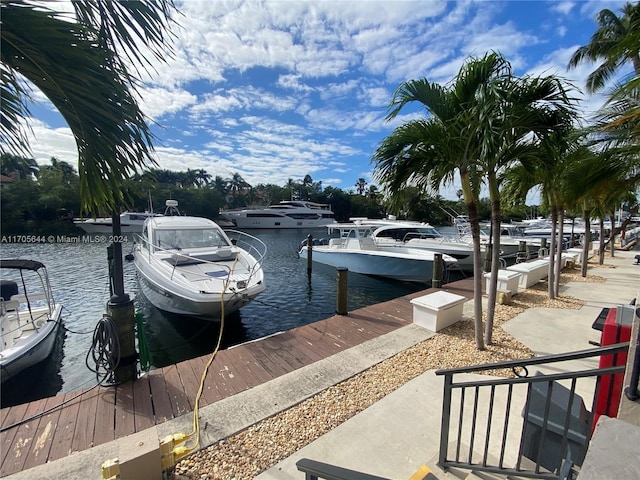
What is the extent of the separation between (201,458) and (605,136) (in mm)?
7071

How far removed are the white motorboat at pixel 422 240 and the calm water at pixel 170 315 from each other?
231cm

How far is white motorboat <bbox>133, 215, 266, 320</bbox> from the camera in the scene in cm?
620

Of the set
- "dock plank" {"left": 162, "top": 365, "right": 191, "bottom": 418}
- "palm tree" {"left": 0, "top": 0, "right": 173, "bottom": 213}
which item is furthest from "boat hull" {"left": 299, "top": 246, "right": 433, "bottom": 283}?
"palm tree" {"left": 0, "top": 0, "right": 173, "bottom": 213}

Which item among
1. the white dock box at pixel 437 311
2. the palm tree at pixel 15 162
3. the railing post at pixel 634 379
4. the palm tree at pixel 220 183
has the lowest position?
the white dock box at pixel 437 311

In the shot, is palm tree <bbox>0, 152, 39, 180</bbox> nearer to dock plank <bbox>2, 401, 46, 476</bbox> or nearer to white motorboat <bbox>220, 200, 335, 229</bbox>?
dock plank <bbox>2, 401, 46, 476</bbox>

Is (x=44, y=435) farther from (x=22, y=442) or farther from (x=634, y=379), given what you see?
(x=634, y=379)

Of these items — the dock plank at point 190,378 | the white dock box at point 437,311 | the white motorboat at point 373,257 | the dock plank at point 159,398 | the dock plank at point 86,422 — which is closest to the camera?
the dock plank at point 86,422

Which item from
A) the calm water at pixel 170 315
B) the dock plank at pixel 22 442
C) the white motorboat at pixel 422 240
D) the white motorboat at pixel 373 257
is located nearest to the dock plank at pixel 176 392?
the dock plank at pixel 22 442

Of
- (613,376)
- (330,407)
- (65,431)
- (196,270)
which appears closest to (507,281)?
(613,376)

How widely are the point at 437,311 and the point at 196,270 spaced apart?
5.76m

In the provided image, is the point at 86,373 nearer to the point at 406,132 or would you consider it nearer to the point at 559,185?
the point at 406,132

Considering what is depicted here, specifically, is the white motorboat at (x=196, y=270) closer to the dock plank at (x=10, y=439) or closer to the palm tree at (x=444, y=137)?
the dock plank at (x=10, y=439)

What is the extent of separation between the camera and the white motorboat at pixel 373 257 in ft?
39.0

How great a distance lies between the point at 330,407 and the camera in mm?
3219
